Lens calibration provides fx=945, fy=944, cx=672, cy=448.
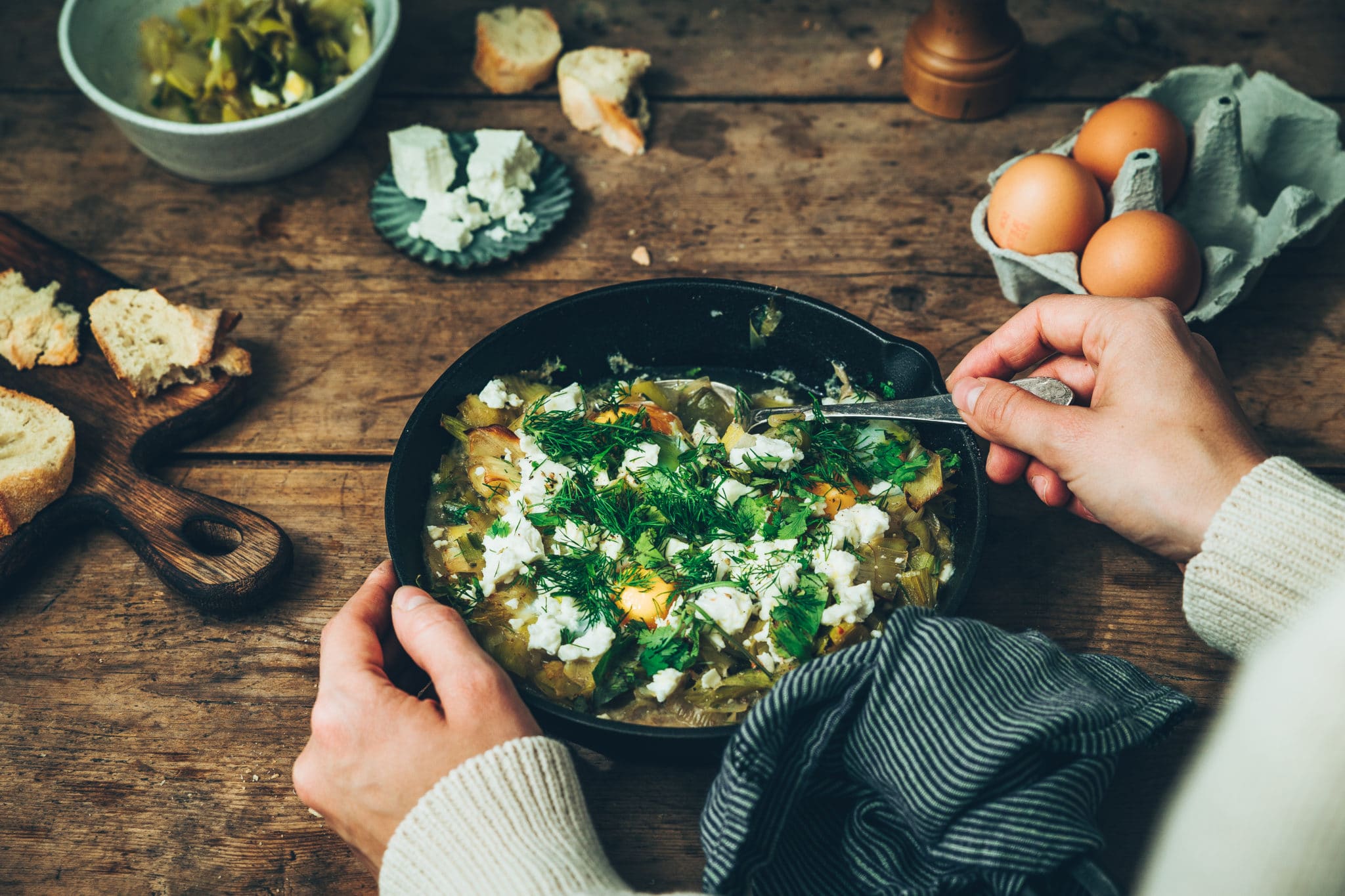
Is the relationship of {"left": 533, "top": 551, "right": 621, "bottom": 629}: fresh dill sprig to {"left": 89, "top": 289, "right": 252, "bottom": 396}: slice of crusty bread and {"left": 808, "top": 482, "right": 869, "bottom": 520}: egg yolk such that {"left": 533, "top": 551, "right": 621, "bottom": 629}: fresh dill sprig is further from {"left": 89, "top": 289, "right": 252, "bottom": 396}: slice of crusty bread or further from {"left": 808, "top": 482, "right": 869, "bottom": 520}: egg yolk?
{"left": 89, "top": 289, "right": 252, "bottom": 396}: slice of crusty bread

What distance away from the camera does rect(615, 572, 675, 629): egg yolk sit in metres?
1.31

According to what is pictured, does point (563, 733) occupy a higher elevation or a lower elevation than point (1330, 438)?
lower

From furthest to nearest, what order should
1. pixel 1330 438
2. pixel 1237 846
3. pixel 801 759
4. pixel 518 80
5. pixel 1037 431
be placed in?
pixel 518 80 < pixel 1330 438 < pixel 1037 431 < pixel 801 759 < pixel 1237 846

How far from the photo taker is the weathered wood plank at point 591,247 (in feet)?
5.70

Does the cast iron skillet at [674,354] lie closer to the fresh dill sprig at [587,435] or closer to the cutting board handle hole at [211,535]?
the fresh dill sprig at [587,435]

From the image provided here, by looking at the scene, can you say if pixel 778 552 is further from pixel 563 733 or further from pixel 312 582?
pixel 312 582

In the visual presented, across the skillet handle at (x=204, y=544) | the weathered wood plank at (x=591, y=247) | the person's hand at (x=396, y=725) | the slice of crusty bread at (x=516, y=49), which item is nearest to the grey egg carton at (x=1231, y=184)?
the weathered wood plank at (x=591, y=247)

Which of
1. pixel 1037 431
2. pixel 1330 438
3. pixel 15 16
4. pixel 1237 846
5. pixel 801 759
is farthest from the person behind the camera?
pixel 15 16

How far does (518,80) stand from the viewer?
82.5 inches

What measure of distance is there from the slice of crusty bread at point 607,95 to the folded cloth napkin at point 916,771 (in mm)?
1298

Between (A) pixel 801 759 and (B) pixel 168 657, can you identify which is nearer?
(A) pixel 801 759

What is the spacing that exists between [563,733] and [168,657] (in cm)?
70

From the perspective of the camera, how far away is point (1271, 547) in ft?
3.76

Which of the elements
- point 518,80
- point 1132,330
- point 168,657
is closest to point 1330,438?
point 1132,330
